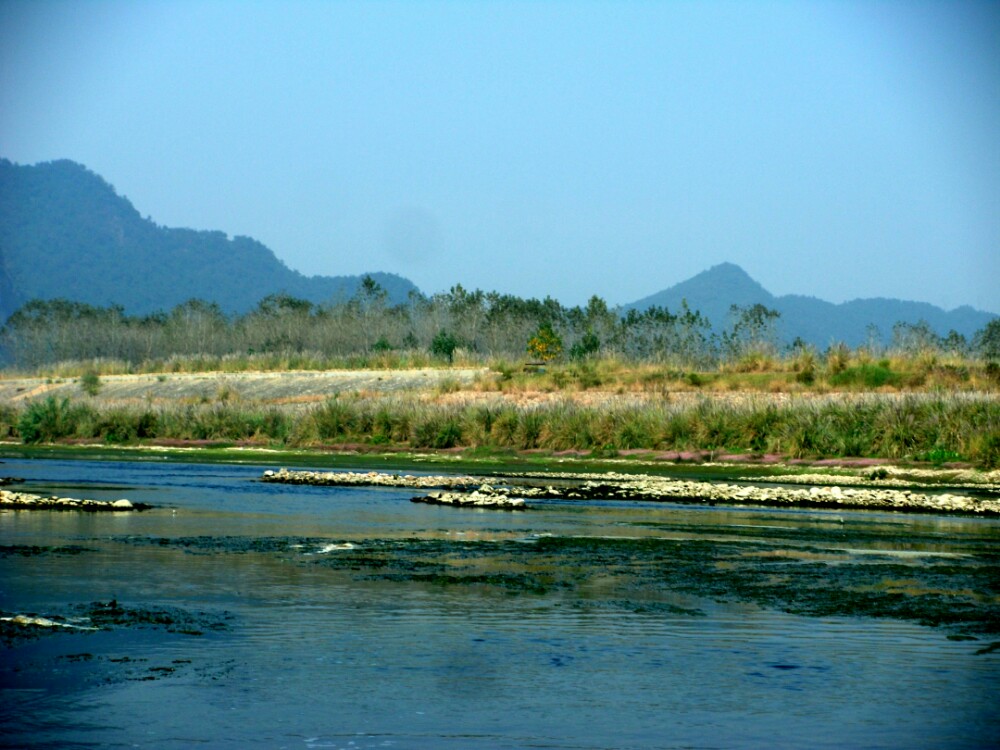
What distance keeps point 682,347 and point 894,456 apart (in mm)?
42117

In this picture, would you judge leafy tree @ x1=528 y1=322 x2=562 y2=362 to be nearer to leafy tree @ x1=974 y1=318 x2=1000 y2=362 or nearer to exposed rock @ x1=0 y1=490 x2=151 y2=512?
leafy tree @ x1=974 y1=318 x2=1000 y2=362

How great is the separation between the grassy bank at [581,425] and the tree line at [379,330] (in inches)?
1192

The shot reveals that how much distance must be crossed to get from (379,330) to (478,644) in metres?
87.2

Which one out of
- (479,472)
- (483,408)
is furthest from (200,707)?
(483,408)

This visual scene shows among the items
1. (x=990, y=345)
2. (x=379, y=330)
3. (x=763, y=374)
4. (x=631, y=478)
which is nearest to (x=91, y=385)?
(x=379, y=330)

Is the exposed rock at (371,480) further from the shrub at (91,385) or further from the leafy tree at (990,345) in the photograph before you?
the shrub at (91,385)

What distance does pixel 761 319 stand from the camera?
85000 mm

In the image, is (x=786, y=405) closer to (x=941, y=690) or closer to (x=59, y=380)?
(x=941, y=690)

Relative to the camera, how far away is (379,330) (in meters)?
97.6

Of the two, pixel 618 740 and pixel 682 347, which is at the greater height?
pixel 682 347

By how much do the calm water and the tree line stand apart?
2323 inches

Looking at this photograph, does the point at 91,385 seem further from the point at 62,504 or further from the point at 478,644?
the point at 478,644

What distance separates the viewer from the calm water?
8422mm

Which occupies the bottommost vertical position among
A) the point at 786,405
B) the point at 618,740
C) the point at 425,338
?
the point at 618,740
